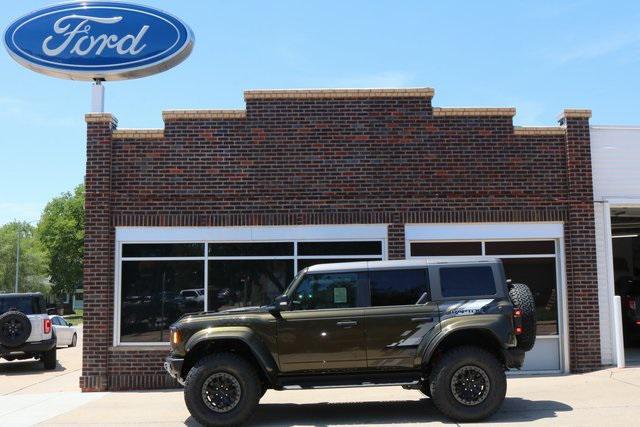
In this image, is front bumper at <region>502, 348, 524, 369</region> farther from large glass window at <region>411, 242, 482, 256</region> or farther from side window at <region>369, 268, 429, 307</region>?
large glass window at <region>411, 242, 482, 256</region>

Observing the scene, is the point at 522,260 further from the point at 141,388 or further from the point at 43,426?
the point at 43,426

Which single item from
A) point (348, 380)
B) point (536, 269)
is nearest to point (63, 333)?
point (536, 269)

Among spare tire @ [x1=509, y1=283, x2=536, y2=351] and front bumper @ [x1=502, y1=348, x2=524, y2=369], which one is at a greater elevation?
spare tire @ [x1=509, y1=283, x2=536, y2=351]

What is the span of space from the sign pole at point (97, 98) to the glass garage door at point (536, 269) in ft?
21.9

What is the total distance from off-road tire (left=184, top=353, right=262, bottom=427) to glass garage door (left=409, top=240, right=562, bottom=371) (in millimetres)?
5313

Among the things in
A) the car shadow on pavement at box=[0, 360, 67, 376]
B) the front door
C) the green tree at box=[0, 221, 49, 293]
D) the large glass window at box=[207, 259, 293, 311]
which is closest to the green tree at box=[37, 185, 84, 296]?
the green tree at box=[0, 221, 49, 293]

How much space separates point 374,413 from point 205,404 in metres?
2.39

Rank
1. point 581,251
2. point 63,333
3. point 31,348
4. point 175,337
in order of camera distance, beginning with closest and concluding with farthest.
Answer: point 175,337
point 581,251
point 31,348
point 63,333

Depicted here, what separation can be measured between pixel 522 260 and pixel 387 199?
2893 millimetres

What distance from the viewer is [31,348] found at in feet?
54.6

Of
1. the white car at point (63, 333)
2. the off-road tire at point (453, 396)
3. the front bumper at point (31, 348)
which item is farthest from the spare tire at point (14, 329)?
the off-road tire at point (453, 396)

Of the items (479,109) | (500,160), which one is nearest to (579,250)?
Result: (500,160)

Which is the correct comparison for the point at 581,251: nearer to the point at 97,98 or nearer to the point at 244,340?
the point at 244,340

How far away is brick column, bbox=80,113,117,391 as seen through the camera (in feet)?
40.8
